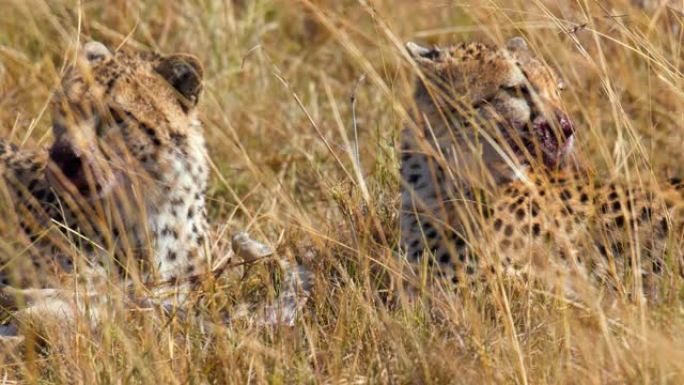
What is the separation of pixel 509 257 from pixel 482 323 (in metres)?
0.90

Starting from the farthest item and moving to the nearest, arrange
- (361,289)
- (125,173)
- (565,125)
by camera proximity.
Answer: (125,173) → (565,125) → (361,289)

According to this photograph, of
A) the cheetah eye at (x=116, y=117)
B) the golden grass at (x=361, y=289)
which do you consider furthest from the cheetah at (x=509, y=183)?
the cheetah eye at (x=116, y=117)

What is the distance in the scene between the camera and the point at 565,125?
166 inches

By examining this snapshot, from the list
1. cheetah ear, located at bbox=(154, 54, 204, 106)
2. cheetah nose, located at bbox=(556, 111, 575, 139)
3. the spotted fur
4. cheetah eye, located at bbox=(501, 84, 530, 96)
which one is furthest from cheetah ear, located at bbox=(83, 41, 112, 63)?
cheetah nose, located at bbox=(556, 111, 575, 139)

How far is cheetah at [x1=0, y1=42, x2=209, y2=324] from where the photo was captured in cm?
442

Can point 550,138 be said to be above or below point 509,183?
above

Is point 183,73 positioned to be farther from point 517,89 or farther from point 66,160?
point 517,89

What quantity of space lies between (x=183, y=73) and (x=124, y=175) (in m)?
0.39

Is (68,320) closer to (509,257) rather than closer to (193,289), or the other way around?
(193,289)

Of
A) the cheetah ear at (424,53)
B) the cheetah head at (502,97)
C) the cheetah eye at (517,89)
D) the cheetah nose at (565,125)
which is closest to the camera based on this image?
the cheetah nose at (565,125)

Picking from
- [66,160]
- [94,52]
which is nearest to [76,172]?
[66,160]

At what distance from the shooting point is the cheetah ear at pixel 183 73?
4.59 meters

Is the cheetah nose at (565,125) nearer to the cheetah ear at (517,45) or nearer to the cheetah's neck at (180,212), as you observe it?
the cheetah ear at (517,45)

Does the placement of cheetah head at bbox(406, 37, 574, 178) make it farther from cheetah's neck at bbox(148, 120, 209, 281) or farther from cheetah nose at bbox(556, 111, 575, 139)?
cheetah's neck at bbox(148, 120, 209, 281)
